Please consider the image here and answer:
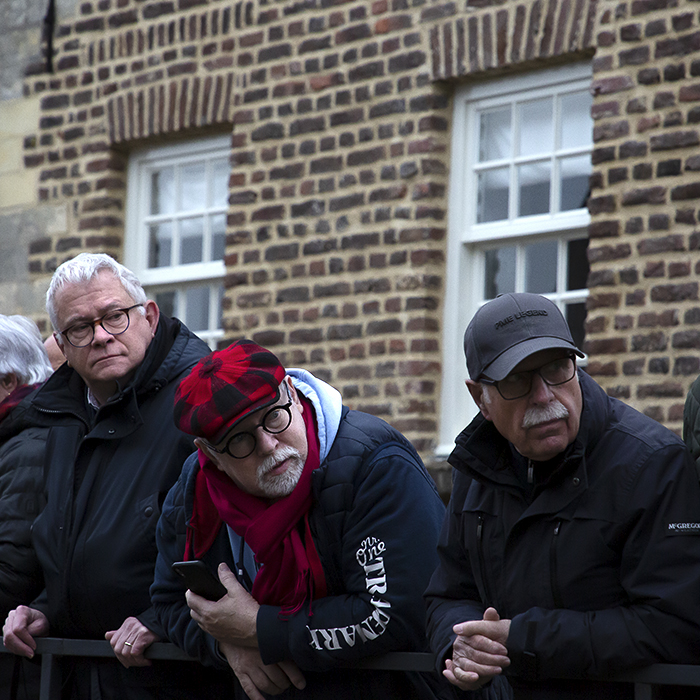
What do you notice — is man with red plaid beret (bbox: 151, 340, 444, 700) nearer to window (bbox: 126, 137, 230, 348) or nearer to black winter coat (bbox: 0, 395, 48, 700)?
black winter coat (bbox: 0, 395, 48, 700)

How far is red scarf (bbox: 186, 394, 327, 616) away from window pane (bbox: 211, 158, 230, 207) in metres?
4.52

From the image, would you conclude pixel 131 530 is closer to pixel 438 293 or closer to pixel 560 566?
pixel 560 566

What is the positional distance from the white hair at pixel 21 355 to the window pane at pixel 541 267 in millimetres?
2720

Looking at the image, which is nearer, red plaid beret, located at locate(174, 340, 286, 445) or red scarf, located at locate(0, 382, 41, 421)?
red plaid beret, located at locate(174, 340, 286, 445)

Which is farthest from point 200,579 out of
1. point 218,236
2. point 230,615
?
point 218,236

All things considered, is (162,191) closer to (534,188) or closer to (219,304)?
(219,304)

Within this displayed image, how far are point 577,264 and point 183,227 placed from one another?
2706 mm

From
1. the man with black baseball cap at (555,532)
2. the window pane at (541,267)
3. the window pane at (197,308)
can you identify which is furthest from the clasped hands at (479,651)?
the window pane at (197,308)

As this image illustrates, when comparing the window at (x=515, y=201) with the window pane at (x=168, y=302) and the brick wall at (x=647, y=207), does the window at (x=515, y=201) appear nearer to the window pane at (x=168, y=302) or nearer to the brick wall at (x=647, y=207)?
the brick wall at (x=647, y=207)

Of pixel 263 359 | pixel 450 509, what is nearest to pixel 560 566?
pixel 450 509

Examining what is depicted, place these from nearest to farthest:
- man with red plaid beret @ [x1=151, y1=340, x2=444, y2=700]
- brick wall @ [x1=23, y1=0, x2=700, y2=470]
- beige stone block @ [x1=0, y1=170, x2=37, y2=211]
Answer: man with red plaid beret @ [x1=151, y1=340, x2=444, y2=700], brick wall @ [x1=23, y1=0, x2=700, y2=470], beige stone block @ [x1=0, y1=170, x2=37, y2=211]

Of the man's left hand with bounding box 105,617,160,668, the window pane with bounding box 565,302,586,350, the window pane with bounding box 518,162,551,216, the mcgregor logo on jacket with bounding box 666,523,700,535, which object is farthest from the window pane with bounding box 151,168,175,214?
the mcgregor logo on jacket with bounding box 666,523,700,535

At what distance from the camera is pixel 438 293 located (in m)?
6.14

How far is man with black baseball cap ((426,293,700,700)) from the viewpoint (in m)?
2.31
